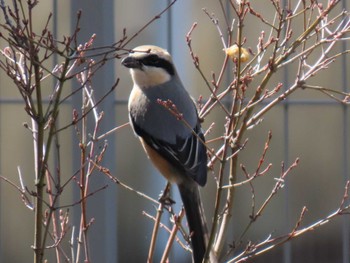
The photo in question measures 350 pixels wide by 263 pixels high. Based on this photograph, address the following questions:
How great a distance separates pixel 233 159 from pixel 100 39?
231 centimetres

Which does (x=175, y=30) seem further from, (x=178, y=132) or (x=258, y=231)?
(x=178, y=132)

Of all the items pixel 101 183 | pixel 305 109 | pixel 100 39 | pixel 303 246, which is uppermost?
pixel 100 39

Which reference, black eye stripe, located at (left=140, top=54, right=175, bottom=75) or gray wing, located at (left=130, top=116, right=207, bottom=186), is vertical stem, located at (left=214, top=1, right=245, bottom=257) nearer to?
gray wing, located at (left=130, top=116, right=207, bottom=186)

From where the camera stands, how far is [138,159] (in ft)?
16.4

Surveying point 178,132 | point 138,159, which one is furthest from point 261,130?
point 178,132

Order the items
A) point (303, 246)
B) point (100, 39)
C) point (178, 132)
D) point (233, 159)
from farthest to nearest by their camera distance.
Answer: point (303, 246), point (100, 39), point (178, 132), point (233, 159)

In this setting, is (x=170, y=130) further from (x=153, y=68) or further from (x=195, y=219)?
(x=195, y=219)

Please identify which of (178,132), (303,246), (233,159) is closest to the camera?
(233,159)

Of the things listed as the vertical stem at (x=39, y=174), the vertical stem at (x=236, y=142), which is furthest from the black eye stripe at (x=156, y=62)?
the vertical stem at (x=39, y=174)

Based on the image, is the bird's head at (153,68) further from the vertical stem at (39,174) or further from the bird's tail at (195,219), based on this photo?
the vertical stem at (39,174)

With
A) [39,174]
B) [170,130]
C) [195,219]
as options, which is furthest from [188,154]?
[39,174]

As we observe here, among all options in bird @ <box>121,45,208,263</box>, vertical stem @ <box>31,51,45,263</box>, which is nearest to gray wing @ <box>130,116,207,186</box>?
bird @ <box>121,45,208,263</box>

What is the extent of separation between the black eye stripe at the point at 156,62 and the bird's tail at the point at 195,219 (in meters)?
0.55

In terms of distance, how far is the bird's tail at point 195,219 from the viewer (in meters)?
2.92
